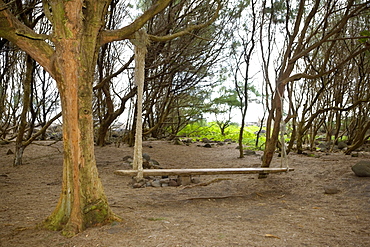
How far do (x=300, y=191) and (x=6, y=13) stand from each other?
410 cm

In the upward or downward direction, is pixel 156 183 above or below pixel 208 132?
below

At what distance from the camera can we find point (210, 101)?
1298 centimetres

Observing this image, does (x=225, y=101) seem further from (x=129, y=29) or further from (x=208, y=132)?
(x=129, y=29)

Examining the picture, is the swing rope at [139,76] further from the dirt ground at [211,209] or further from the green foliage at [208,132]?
the green foliage at [208,132]

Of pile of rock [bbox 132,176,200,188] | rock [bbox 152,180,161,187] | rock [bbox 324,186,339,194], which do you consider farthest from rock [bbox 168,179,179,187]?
rock [bbox 324,186,339,194]

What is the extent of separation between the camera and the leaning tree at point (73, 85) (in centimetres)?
260

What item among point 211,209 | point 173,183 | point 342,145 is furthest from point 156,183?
point 342,145

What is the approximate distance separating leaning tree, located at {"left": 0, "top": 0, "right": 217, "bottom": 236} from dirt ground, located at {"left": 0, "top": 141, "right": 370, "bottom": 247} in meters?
0.20

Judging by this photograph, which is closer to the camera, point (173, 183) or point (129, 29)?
point (129, 29)

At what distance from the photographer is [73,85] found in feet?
8.56

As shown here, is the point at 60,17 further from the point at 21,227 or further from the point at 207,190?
the point at 207,190

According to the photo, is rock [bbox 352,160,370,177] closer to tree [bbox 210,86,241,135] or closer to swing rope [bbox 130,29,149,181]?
swing rope [bbox 130,29,149,181]

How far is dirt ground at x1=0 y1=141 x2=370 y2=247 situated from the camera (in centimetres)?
248

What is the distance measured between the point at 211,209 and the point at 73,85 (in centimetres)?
206
